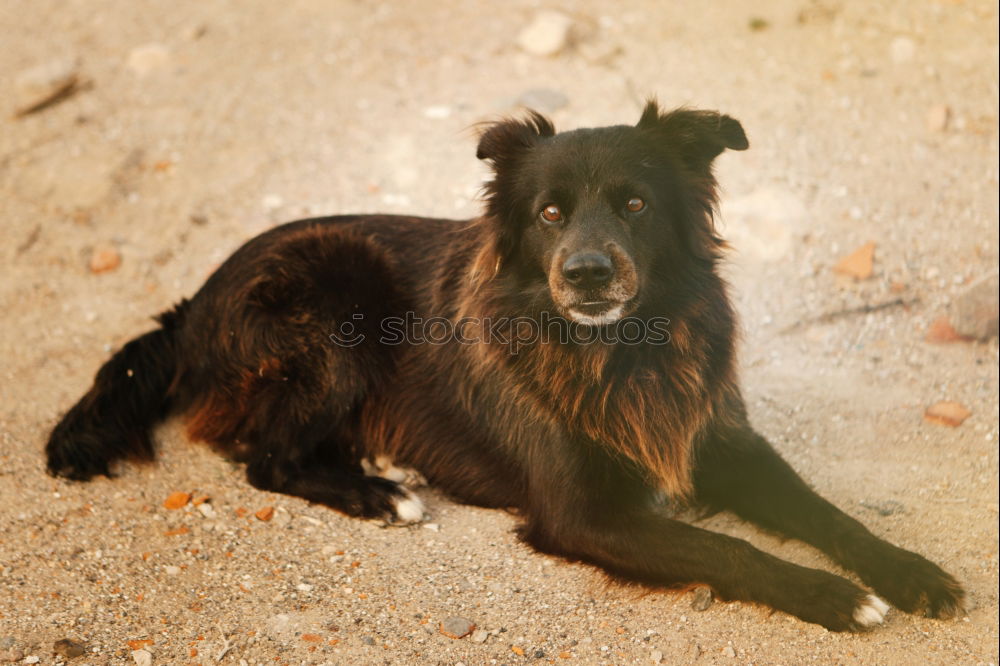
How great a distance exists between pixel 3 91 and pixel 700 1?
18.5ft

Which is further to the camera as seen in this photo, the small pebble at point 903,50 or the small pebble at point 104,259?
the small pebble at point 903,50

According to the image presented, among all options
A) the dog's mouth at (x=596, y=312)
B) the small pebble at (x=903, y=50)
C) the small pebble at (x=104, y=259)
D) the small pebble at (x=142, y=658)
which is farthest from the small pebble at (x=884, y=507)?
Result: the small pebble at (x=104, y=259)

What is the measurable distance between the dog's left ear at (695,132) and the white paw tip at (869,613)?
1.80 m

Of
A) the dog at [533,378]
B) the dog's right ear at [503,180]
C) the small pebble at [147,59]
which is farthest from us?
the small pebble at [147,59]

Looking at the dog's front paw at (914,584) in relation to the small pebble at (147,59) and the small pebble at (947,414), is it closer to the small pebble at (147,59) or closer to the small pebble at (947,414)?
the small pebble at (947,414)

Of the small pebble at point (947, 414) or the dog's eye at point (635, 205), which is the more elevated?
the dog's eye at point (635, 205)

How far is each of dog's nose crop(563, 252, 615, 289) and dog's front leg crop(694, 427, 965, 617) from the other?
103cm

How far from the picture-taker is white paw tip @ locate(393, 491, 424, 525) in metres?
4.11

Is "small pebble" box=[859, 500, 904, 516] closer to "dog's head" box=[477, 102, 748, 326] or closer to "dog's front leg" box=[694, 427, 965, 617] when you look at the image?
"dog's front leg" box=[694, 427, 965, 617]

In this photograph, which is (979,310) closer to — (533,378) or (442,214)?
(533,378)

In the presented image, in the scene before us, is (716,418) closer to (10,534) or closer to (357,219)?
(357,219)

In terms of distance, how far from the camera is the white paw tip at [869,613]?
131 inches

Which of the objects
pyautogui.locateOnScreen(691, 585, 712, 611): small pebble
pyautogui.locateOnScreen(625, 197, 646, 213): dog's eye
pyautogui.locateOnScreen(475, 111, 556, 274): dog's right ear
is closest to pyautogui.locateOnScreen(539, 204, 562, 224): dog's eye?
pyautogui.locateOnScreen(475, 111, 556, 274): dog's right ear

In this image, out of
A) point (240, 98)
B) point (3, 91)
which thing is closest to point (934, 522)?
point (240, 98)
